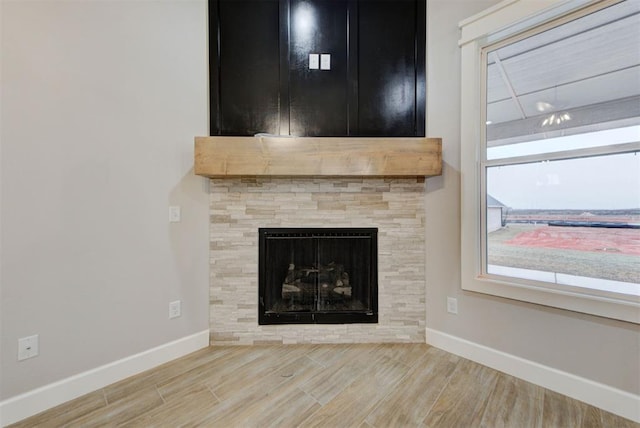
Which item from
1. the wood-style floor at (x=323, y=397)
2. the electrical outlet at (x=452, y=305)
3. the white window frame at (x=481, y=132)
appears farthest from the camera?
the electrical outlet at (x=452, y=305)

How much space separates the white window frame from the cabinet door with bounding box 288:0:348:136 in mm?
920

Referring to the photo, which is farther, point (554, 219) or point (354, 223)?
point (354, 223)

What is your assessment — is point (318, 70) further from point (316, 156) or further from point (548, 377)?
point (548, 377)

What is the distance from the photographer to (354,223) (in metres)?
2.20

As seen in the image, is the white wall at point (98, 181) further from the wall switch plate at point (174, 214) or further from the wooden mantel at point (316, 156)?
the wooden mantel at point (316, 156)

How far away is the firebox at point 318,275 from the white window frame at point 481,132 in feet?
2.34

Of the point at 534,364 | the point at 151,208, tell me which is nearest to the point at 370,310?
the point at 534,364

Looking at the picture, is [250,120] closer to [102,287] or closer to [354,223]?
[354,223]

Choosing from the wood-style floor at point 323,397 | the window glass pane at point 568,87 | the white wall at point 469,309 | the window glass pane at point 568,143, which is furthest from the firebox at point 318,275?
the window glass pane at point 568,87

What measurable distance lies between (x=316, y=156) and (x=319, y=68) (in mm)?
806

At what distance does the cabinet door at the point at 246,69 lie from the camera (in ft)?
7.04

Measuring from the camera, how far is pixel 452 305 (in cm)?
207

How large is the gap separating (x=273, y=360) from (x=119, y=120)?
1944mm

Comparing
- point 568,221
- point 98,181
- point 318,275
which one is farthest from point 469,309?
point 98,181
